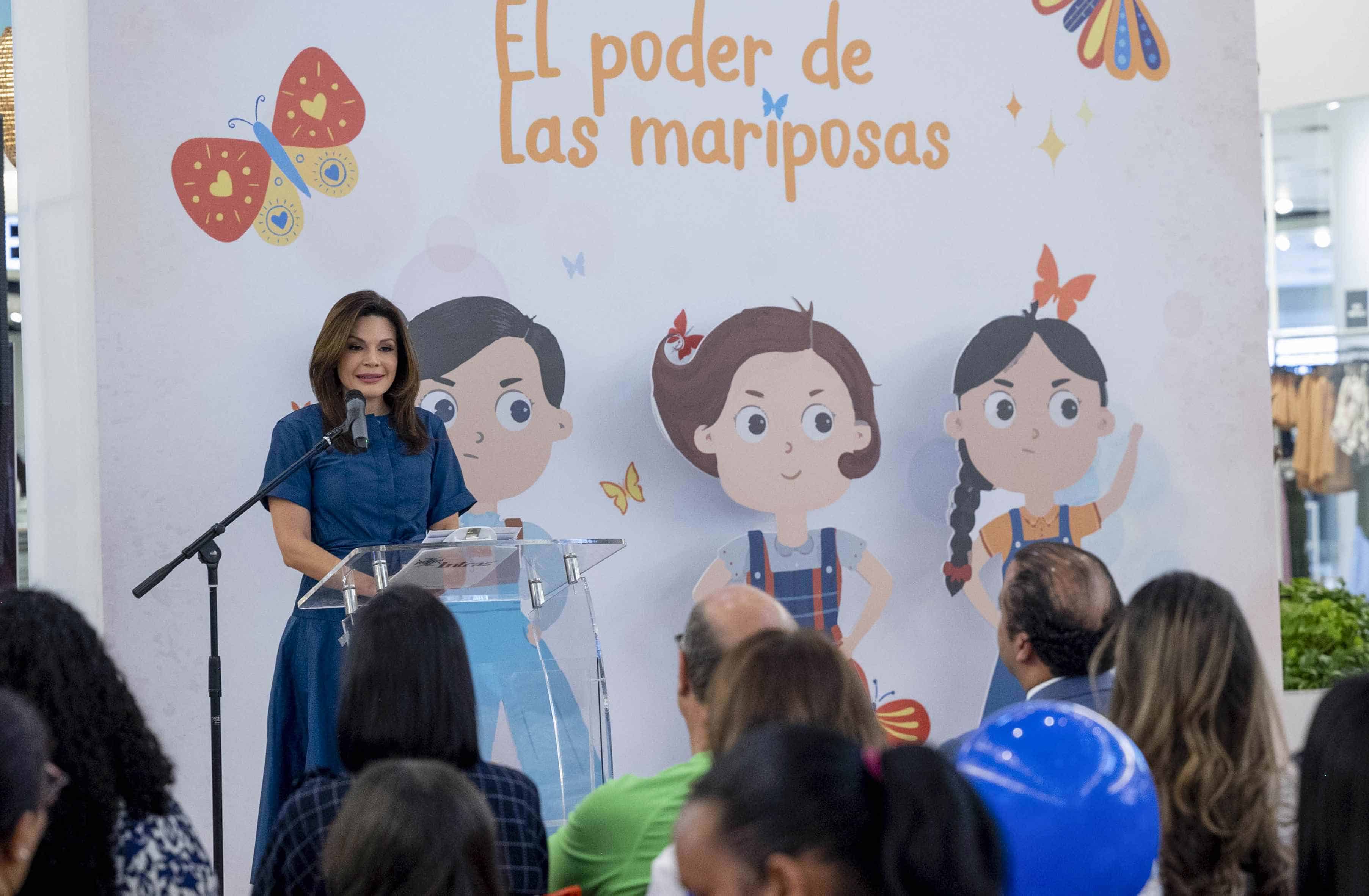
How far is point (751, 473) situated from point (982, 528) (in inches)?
30.2

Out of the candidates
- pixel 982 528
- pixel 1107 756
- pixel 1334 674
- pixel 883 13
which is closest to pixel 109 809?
pixel 1107 756

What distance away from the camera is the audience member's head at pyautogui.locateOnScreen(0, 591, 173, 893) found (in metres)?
1.59

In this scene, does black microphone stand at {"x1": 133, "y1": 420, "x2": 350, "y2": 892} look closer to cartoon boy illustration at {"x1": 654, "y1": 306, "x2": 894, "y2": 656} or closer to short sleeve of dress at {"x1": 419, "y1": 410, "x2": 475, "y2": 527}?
short sleeve of dress at {"x1": 419, "y1": 410, "x2": 475, "y2": 527}

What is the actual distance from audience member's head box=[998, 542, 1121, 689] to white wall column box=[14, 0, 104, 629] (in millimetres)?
2411

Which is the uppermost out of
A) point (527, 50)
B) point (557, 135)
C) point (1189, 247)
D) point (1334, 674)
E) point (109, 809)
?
point (527, 50)

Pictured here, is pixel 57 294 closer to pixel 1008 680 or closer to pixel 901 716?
pixel 901 716

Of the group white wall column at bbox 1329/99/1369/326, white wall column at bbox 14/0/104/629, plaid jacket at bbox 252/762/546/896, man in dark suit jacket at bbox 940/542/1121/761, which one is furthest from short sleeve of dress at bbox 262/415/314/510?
white wall column at bbox 1329/99/1369/326

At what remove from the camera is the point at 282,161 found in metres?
3.75

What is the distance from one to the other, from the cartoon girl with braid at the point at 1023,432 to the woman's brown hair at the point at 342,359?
172 cm

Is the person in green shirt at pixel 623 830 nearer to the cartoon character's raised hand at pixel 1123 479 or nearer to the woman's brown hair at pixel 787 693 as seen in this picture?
the woman's brown hair at pixel 787 693

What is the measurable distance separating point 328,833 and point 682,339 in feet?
8.31

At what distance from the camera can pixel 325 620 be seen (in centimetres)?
314

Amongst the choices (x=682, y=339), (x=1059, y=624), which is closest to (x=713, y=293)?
(x=682, y=339)

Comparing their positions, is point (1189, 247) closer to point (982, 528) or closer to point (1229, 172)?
point (1229, 172)
